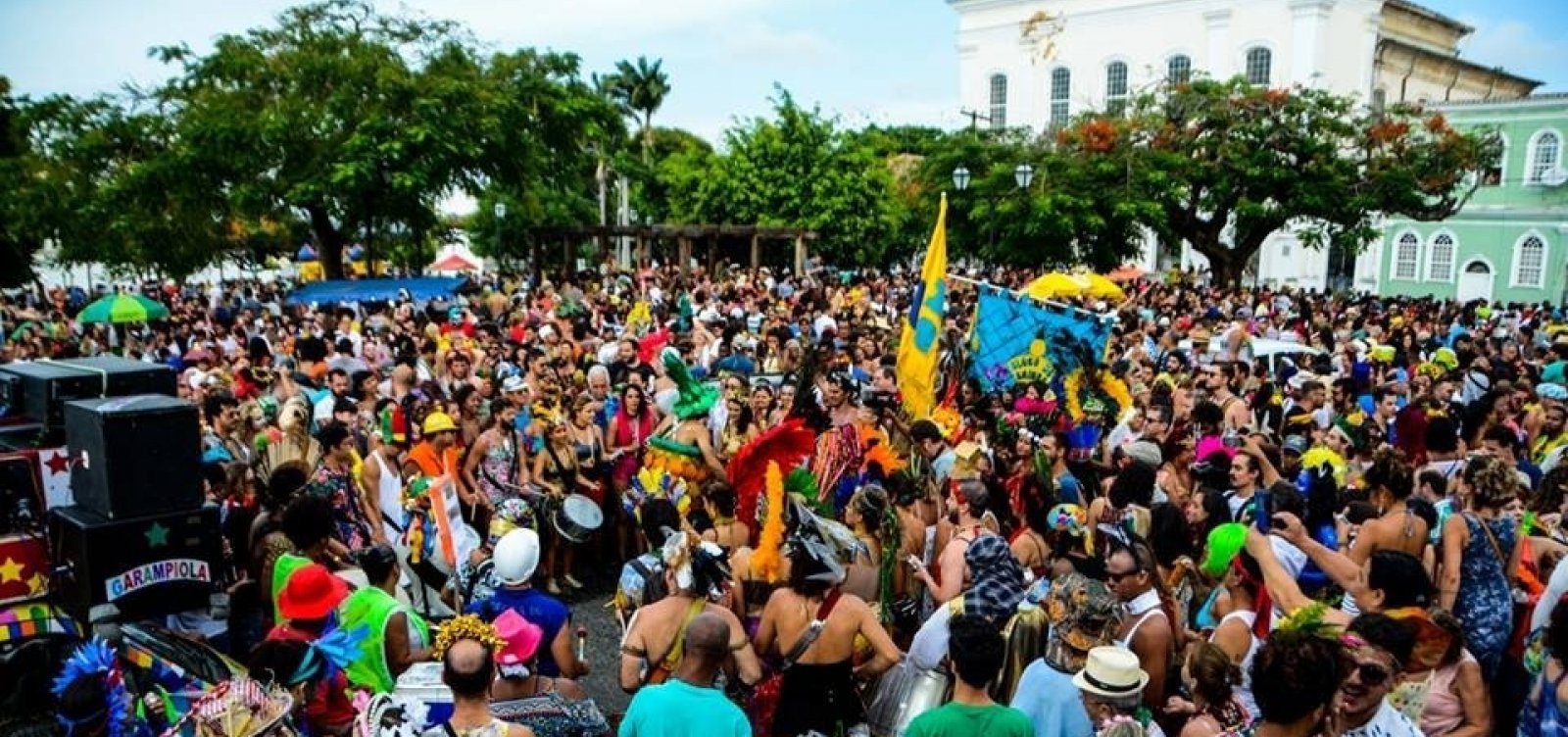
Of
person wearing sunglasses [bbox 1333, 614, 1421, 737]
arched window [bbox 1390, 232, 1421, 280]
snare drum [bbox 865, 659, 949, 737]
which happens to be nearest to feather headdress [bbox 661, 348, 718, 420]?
snare drum [bbox 865, 659, 949, 737]

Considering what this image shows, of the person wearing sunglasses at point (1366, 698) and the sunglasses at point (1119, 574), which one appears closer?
the person wearing sunglasses at point (1366, 698)

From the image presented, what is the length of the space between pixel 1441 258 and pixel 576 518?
4641cm

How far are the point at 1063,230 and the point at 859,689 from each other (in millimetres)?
26360

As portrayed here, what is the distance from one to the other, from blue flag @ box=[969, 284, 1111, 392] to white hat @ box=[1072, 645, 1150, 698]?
7.48 metres

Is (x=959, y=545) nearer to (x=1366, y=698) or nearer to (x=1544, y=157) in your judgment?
(x=1366, y=698)

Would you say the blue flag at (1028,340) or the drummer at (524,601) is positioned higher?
the blue flag at (1028,340)

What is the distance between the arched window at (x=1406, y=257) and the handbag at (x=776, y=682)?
156 feet

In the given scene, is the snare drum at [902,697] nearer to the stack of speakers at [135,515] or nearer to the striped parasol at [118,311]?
the stack of speakers at [135,515]

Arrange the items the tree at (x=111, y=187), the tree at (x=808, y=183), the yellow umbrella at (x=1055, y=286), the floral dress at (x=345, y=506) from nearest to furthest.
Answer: the floral dress at (x=345, y=506) → the yellow umbrella at (x=1055, y=286) → the tree at (x=111, y=187) → the tree at (x=808, y=183)

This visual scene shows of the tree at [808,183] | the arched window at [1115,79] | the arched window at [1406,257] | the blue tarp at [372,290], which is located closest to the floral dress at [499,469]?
the blue tarp at [372,290]

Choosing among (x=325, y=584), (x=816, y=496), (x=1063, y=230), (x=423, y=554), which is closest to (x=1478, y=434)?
(x=816, y=496)

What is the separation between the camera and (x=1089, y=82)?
50562 millimetres

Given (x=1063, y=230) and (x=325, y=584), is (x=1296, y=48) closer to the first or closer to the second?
(x=1063, y=230)

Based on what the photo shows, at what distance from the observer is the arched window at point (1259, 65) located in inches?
1817
